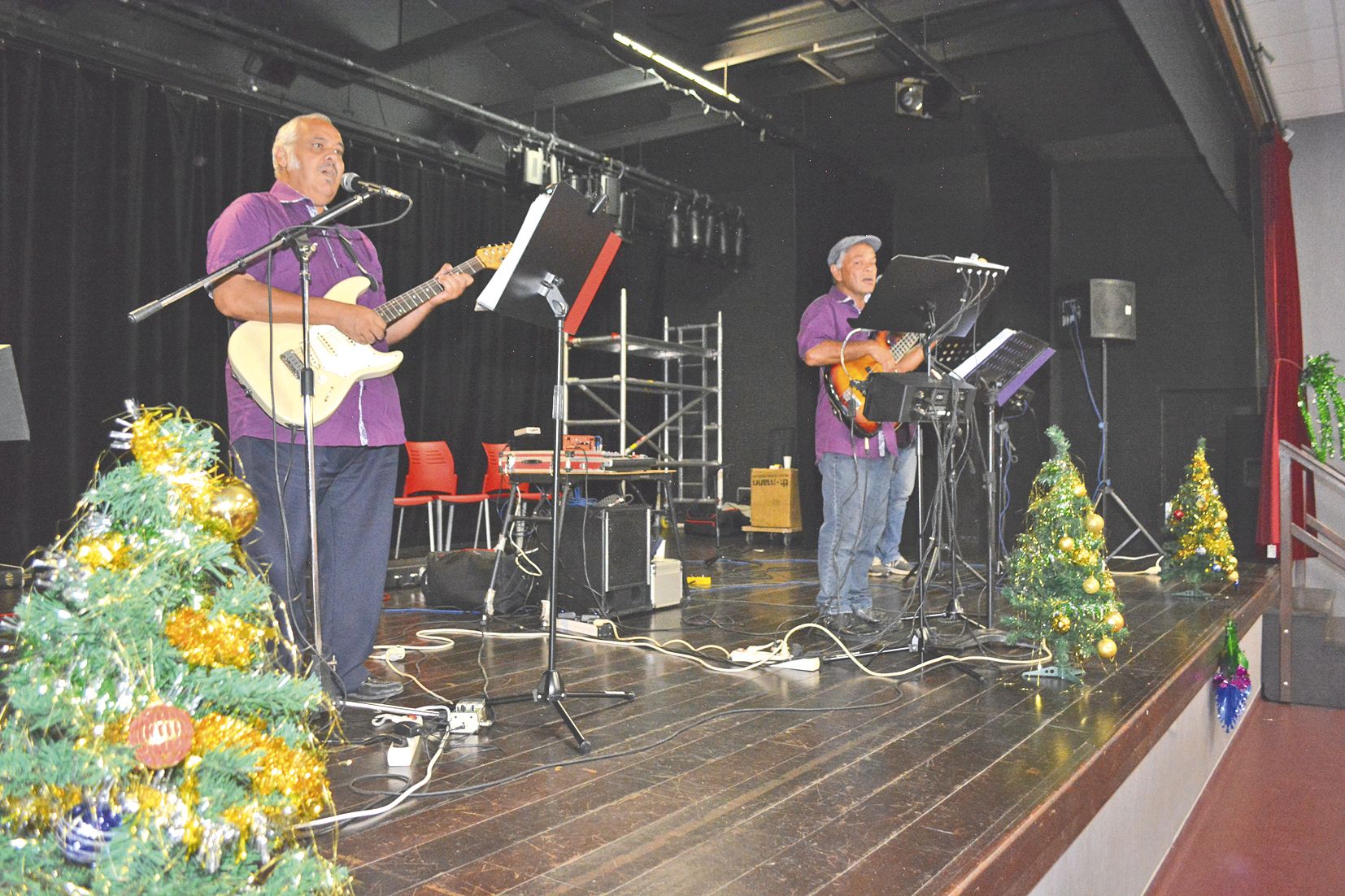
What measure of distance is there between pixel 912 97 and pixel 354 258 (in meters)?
5.27

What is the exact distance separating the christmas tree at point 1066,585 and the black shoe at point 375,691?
6.22 feet

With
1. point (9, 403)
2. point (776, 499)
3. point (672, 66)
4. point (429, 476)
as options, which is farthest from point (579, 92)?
point (9, 403)

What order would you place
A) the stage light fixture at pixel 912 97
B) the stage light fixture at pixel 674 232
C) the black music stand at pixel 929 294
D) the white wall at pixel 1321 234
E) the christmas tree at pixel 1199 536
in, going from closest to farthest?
1. the black music stand at pixel 929 294
2. the christmas tree at pixel 1199 536
3. the stage light fixture at pixel 912 97
4. the white wall at pixel 1321 234
5. the stage light fixture at pixel 674 232

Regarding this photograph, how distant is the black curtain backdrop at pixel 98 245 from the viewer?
5.58 m

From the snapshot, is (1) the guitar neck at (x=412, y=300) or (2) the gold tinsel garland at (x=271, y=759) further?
(1) the guitar neck at (x=412, y=300)

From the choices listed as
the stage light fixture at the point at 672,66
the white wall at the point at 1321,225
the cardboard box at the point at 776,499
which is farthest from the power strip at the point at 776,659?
the white wall at the point at 1321,225

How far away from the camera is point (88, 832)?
1.03 m

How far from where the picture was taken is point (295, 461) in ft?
8.72

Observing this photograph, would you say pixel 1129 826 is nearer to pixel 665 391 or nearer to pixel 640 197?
pixel 665 391

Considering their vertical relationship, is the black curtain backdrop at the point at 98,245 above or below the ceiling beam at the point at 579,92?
below

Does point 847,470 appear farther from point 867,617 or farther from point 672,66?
point 672,66

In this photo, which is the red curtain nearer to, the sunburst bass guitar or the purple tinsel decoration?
the purple tinsel decoration

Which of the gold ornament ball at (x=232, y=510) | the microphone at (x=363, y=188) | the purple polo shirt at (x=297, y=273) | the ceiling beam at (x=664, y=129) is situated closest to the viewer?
the gold ornament ball at (x=232, y=510)

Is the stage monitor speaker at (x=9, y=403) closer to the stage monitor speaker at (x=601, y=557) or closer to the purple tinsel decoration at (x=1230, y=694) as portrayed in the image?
the stage monitor speaker at (x=601, y=557)
